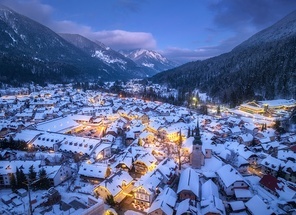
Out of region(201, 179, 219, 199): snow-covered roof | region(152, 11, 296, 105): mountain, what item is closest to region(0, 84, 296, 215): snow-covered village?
region(201, 179, 219, 199): snow-covered roof

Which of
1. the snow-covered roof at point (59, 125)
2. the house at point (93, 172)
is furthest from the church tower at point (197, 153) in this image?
the snow-covered roof at point (59, 125)

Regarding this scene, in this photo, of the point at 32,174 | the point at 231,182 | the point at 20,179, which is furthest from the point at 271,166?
the point at 20,179

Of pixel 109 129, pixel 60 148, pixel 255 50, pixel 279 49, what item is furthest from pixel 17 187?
pixel 255 50

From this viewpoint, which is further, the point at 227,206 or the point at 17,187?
the point at 17,187

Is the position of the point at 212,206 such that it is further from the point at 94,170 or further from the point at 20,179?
the point at 20,179

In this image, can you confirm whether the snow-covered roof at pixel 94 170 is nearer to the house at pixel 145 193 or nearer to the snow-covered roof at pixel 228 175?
the house at pixel 145 193

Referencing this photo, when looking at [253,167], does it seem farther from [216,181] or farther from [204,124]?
[204,124]
